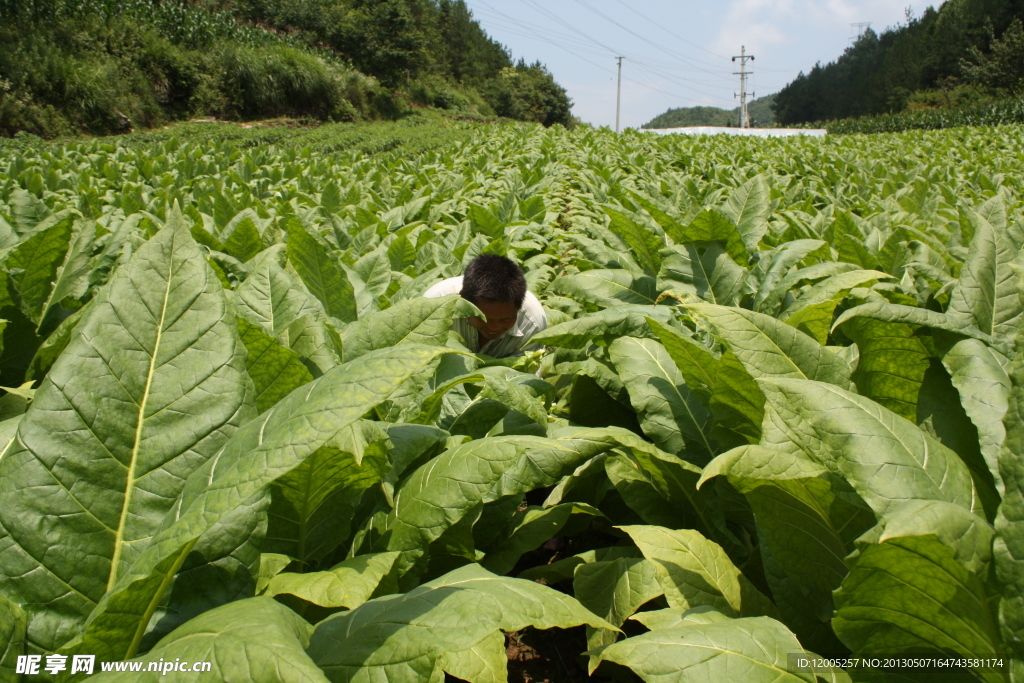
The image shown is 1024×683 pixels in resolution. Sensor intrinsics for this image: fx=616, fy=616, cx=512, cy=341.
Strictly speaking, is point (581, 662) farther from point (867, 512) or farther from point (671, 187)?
point (671, 187)

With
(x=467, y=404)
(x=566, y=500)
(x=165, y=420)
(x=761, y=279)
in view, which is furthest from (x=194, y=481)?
(x=761, y=279)

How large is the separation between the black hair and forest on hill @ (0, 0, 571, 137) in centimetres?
3009

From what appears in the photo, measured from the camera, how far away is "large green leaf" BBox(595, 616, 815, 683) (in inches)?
40.1

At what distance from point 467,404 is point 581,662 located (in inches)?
31.3

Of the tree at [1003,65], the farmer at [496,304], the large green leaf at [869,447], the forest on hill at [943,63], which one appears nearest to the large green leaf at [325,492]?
the large green leaf at [869,447]

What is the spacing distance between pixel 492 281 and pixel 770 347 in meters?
1.99

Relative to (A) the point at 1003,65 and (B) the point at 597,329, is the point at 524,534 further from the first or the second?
(A) the point at 1003,65

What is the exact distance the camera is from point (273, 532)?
134cm

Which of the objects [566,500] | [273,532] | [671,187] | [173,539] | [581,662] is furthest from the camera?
[671,187]

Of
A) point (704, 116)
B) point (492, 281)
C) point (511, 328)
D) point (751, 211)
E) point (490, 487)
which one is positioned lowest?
point (511, 328)

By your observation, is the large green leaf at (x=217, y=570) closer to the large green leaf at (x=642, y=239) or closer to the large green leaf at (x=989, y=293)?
the large green leaf at (x=989, y=293)

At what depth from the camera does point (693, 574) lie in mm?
1328

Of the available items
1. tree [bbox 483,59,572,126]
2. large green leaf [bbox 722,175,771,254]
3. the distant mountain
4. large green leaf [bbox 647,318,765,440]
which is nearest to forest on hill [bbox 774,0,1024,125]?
tree [bbox 483,59,572,126]

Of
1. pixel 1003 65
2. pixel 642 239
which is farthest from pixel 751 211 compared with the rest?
pixel 1003 65
